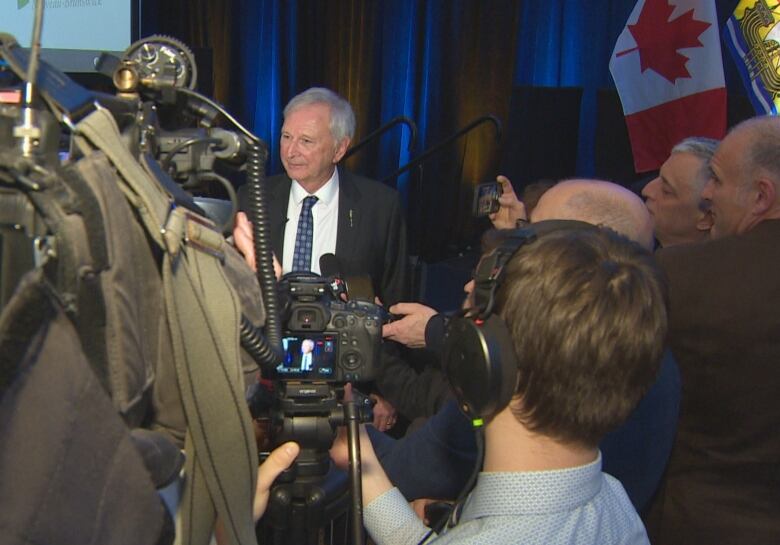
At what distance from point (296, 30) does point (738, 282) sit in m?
3.62

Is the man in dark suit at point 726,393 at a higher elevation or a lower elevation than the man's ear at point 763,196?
lower

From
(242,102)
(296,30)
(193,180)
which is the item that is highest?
(296,30)

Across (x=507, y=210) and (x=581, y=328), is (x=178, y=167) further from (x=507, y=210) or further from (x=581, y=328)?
(x=507, y=210)

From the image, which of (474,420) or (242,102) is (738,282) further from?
(242,102)

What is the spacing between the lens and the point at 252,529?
2.68 ft

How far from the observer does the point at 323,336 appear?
3.89 ft

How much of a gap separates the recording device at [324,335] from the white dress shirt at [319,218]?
1.58 m

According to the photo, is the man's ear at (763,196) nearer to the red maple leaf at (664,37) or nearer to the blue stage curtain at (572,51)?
the red maple leaf at (664,37)

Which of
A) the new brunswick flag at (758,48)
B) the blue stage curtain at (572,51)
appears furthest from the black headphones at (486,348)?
the blue stage curtain at (572,51)

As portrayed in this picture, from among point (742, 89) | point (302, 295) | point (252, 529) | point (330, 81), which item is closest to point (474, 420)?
point (252, 529)

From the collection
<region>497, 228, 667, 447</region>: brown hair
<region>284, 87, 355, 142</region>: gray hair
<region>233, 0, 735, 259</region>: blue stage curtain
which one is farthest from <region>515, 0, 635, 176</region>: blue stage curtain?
<region>497, 228, 667, 447</region>: brown hair

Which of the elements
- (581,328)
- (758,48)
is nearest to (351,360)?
(581,328)

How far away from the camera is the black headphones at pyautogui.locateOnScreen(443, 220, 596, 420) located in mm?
867

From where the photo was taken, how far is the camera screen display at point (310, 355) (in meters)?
1.16
